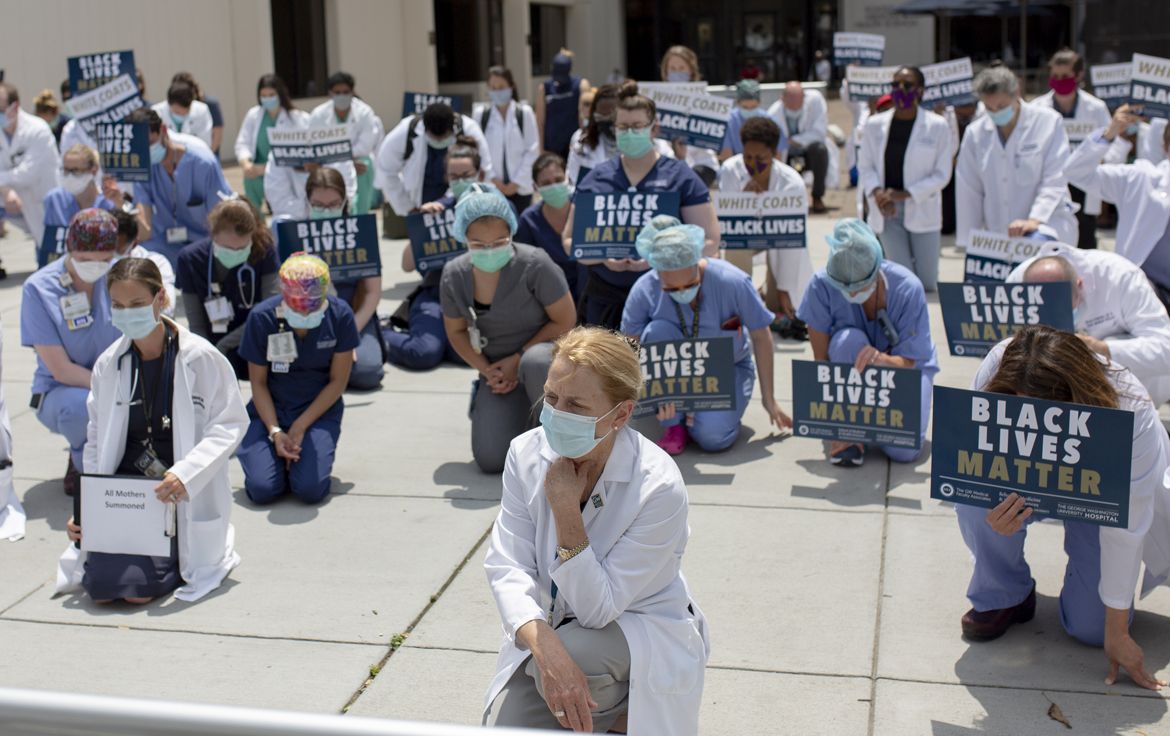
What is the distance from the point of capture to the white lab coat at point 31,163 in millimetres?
12602

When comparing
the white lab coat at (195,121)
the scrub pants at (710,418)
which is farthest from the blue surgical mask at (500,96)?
the scrub pants at (710,418)

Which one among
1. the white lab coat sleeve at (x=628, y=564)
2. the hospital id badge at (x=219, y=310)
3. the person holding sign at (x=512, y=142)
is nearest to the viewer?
the white lab coat sleeve at (x=628, y=564)

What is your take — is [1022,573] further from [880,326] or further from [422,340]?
[422,340]

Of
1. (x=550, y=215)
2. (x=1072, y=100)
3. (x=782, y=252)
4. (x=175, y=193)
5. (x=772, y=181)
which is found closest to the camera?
(x=550, y=215)

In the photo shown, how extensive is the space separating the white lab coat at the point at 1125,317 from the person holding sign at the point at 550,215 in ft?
10.8

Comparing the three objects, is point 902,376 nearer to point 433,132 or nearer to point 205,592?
point 205,592

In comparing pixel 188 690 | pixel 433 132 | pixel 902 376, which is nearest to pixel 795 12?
pixel 433 132

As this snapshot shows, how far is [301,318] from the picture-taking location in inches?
252

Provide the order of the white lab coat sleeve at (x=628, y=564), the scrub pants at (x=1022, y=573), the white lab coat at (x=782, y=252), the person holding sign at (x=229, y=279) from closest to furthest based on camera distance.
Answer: the white lab coat sleeve at (x=628, y=564) → the scrub pants at (x=1022, y=573) → the person holding sign at (x=229, y=279) → the white lab coat at (x=782, y=252)

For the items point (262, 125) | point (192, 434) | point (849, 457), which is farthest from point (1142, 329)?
point (262, 125)

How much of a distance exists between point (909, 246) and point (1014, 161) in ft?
4.31

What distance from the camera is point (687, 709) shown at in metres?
3.46

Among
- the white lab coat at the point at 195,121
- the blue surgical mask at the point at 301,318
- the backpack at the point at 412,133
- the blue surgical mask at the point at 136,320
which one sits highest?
the white lab coat at the point at 195,121

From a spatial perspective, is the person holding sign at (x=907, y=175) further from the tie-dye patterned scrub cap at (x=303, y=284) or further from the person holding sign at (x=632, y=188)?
the tie-dye patterned scrub cap at (x=303, y=284)
